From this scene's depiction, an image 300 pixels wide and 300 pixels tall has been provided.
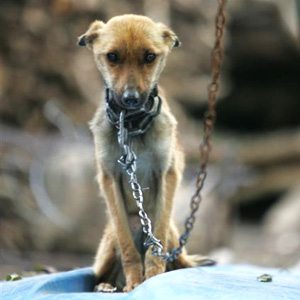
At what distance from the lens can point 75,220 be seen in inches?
458

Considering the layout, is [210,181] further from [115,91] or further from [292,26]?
[115,91]

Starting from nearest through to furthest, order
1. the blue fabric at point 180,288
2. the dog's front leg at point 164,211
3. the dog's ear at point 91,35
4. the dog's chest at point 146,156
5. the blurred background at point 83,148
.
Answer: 1. the blue fabric at point 180,288
2. the dog's ear at point 91,35
3. the dog's chest at point 146,156
4. the dog's front leg at point 164,211
5. the blurred background at point 83,148

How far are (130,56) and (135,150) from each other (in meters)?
0.72

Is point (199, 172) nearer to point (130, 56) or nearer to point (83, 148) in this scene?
point (130, 56)

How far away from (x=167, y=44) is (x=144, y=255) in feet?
5.10

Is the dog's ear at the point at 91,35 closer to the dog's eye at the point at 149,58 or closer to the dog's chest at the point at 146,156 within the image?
the dog's eye at the point at 149,58

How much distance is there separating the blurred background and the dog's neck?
506 centimetres

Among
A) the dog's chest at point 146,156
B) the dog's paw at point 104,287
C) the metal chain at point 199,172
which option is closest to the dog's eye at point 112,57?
the metal chain at point 199,172

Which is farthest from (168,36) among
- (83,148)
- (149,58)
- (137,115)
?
(83,148)

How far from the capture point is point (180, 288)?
3.85m

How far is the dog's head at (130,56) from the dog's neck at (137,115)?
0.12 m

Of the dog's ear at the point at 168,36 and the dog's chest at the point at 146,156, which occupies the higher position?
the dog's ear at the point at 168,36

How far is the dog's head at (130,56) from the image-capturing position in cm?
416

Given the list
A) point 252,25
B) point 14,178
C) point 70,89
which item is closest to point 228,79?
point 252,25
